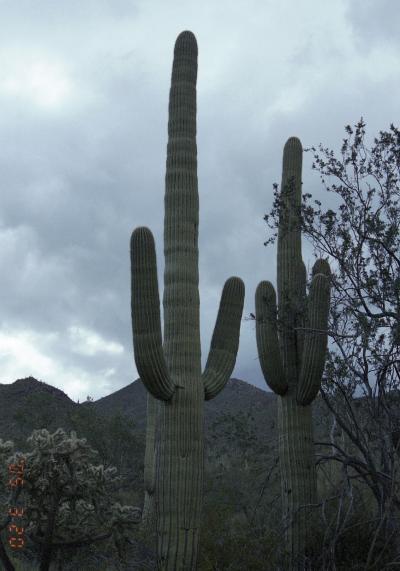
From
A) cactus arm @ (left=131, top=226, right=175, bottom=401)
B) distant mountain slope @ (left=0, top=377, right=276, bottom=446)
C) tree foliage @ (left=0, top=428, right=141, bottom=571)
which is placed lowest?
tree foliage @ (left=0, top=428, right=141, bottom=571)

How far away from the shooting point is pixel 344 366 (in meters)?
9.50

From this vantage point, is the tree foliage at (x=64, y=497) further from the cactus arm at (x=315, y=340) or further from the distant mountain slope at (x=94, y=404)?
the distant mountain slope at (x=94, y=404)

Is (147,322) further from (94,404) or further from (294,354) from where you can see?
(94,404)

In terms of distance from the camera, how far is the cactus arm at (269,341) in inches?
358

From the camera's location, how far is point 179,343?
7.79m

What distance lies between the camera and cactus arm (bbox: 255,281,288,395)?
29.9 feet

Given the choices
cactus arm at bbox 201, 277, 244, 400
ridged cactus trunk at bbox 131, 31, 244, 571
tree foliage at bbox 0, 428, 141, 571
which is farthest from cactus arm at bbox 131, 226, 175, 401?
tree foliage at bbox 0, 428, 141, 571

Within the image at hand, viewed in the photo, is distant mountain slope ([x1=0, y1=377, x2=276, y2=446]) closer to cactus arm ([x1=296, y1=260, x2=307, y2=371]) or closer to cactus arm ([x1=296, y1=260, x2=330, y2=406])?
cactus arm ([x1=296, y1=260, x2=307, y2=371])

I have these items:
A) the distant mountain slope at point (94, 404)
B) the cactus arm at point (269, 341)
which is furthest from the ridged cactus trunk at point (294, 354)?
the distant mountain slope at point (94, 404)

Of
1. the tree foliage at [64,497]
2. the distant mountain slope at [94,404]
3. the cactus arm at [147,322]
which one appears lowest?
the tree foliage at [64,497]

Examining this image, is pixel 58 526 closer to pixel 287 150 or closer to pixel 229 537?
pixel 229 537

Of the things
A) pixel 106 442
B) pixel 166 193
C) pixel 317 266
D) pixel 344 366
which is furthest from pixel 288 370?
pixel 106 442

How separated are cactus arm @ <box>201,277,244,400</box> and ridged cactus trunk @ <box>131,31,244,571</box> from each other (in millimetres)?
13

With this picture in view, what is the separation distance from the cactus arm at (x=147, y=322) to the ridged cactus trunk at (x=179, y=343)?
0.01 m
